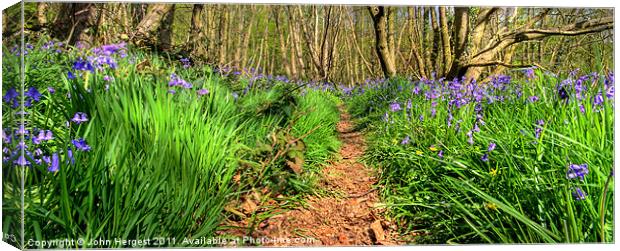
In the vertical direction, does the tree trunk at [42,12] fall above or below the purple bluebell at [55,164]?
above

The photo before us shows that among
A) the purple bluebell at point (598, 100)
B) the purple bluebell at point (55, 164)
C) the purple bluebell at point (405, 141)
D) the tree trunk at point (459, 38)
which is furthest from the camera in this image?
the purple bluebell at point (405, 141)

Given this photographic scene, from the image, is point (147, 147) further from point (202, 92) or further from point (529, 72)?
point (529, 72)

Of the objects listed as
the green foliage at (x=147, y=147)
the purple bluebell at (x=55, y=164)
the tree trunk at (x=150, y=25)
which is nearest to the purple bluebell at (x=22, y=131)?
the green foliage at (x=147, y=147)

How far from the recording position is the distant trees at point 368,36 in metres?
2.41

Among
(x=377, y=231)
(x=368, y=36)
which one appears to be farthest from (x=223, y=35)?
(x=377, y=231)

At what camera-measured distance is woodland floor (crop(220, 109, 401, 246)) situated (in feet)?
7.47

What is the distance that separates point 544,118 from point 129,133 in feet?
6.27

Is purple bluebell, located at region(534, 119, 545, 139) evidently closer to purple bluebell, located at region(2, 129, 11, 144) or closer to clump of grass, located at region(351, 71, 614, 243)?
clump of grass, located at region(351, 71, 614, 243)

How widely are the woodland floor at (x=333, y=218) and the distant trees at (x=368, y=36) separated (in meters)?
0.61

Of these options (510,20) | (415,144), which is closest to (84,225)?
(415,144)

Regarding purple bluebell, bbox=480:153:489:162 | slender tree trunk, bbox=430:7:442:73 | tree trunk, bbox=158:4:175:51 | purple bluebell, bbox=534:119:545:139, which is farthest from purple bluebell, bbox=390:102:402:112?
tree trunk, bbox=158:4:175:51

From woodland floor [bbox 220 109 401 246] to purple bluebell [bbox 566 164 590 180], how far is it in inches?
31.7

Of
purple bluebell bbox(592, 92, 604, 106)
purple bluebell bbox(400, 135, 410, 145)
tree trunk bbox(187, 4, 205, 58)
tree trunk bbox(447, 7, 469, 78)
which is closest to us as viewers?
purple bluebell bbox(592, 92, 604, 106)

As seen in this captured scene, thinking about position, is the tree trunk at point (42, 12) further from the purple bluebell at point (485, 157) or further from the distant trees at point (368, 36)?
the purple bluebell at point (485, 157)
